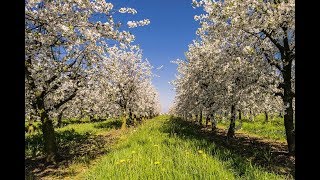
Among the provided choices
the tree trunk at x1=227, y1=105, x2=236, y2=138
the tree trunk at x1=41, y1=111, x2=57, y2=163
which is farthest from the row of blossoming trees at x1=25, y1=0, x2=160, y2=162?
the tree trunk at x1=227, y1=105, x2=236, y2=138

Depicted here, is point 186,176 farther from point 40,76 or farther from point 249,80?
point 249,80

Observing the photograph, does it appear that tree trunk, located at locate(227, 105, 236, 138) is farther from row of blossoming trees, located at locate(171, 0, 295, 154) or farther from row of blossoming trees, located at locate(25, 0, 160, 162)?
row of blossoming trees, located at locate(25, 0, 160, 162)

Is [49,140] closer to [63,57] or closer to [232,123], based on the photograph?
[63,57]

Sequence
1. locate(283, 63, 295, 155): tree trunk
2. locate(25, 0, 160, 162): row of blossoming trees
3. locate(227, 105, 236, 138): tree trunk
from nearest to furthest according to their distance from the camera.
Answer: locate(25, 0, 160, 162): row of blossoming trees, locate(283, 63, 295, 155): tree trunk, locate(227, 105, 236, 138): tree trunk

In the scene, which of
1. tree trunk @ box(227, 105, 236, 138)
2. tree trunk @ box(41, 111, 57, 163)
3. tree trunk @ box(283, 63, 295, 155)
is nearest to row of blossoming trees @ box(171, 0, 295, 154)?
tree trunk @ box(283, 63, 295, 155)

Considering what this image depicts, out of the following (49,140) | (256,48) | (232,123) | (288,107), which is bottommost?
(49,140)

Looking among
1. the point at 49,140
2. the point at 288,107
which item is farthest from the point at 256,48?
the point at 49,140

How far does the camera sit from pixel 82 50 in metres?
16.2

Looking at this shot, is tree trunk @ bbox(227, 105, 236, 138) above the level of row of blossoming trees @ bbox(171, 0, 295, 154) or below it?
below

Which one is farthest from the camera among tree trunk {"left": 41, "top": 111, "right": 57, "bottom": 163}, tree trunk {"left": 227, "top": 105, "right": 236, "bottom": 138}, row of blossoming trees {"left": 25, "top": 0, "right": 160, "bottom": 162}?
tree trunk {"left": 227, "top": 105, "right": 236, "bottom": 138}

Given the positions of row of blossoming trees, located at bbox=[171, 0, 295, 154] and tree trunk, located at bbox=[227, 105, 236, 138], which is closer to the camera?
row of blossoming trees, located at bbox=[171, 0, 295, 154]

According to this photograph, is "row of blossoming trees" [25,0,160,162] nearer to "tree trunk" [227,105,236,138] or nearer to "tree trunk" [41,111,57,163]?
"tree trunk" [41,111,57,163]

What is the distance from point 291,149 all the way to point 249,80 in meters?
3.88

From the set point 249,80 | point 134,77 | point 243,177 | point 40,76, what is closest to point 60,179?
point 40,76
